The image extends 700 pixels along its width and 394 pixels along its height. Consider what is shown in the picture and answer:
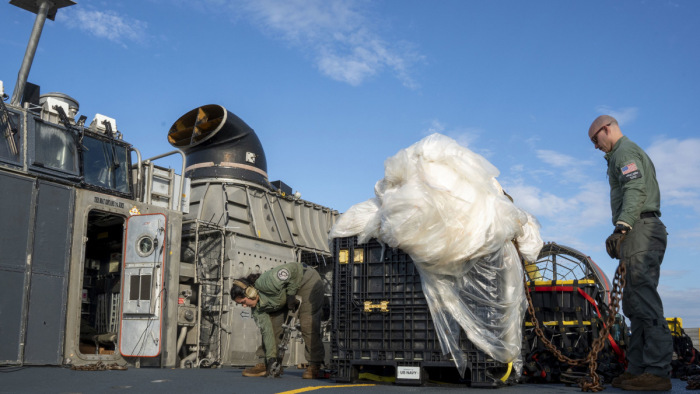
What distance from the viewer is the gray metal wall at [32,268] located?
7.82m

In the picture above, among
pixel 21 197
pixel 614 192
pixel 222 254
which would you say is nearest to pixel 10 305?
pixel 21 197

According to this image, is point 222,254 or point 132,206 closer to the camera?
point 132,206

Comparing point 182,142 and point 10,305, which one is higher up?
point 182,142

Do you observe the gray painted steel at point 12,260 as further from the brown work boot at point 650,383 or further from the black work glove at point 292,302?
the brown work boot at point 650,383

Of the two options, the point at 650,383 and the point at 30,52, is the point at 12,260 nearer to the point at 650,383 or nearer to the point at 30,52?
the point at 30,52

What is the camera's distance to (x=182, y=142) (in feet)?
44.3

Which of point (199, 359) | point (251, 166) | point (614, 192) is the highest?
point (251, 166)

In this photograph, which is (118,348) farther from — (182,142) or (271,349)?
(182,142)

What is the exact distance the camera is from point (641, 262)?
5.28 metres

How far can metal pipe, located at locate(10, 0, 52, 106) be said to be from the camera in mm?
9664

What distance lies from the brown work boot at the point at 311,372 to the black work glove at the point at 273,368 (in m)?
0.31

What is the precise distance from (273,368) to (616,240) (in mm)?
4171

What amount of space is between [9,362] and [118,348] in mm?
1529

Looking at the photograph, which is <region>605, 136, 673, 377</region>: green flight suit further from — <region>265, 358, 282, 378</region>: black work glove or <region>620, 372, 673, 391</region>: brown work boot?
<region>265, 358, 282, 378</region>: black work glove
